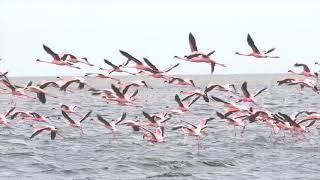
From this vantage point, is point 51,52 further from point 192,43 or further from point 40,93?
point 192,43

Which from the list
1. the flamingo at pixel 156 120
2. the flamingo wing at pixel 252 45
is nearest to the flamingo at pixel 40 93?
the flamingo at pixel 156 120

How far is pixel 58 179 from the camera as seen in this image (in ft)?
65.6

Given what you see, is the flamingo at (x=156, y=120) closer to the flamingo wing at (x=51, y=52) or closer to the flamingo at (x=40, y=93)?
the flamingo at (x=40, y=93)

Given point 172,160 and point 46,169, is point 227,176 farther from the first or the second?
point 46,169

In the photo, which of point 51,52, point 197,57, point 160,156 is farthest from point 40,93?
point 197,57

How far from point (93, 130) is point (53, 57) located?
9.05 metres

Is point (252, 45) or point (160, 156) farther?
point (252, 45)

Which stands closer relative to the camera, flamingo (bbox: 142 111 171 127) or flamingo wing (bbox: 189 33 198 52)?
flamingo wing (bbox: 189 33 198 52)

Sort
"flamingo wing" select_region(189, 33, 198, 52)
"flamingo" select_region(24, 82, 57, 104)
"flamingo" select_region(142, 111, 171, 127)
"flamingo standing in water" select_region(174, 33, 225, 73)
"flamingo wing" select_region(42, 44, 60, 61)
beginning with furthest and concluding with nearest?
"flamingo" select_region(142, 111, 171, 127), "flamingo" select_region(24, 82, 57, 104), "flamingo standing in water" select_region(174, 33, 225, 73), "flamingo wing" select_region(42, 44, 60, 61), "flamingo wing" select_region(189, 33, 198, 52)

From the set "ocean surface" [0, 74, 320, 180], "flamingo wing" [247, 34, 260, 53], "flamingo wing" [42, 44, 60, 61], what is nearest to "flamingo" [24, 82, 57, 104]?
"flamingo wing" [42, 44, 60, 61]

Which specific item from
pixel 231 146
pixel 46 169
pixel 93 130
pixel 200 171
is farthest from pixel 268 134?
pixel 46 169

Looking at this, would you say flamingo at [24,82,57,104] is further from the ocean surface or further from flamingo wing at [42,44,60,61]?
the ocean surface

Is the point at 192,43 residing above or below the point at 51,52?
above

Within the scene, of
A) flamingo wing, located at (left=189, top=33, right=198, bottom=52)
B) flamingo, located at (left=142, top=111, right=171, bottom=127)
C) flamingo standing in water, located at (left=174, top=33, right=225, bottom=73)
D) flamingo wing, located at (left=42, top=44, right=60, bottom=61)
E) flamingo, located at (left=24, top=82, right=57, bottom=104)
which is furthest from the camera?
flamingo, located at (left=142, top=111, right=171, bottom=127)
